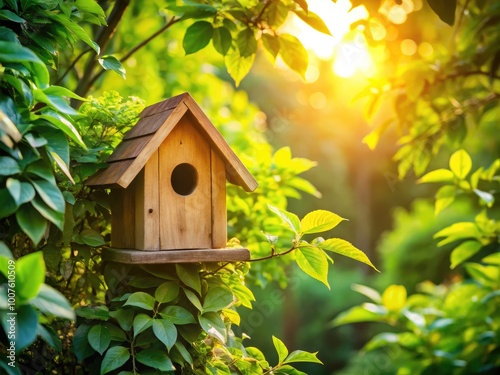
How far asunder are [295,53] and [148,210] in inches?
27.3

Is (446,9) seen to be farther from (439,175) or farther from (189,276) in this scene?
(189,276)

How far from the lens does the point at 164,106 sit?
153 centimetres

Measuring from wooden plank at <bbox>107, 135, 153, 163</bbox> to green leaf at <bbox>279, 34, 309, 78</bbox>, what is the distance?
0.56 meters

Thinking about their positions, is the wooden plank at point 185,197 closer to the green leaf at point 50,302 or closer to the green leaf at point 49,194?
the green leaf at point 49,194

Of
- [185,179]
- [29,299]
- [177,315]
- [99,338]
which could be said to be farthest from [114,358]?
[185,179]

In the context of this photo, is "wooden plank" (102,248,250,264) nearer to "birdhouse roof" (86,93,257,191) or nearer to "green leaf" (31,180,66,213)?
"birdhouse roof" (86,93,257,191)

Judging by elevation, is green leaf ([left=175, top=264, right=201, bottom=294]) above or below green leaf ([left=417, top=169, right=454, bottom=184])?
below

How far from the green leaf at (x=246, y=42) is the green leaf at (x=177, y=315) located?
Result: 32.9 inches

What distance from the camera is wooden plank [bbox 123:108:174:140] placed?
1.44m

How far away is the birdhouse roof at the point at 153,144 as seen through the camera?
4.53 ft

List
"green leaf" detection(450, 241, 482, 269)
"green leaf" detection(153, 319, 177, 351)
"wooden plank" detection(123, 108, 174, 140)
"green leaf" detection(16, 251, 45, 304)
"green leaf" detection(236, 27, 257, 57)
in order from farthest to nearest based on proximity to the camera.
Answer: "green leaf" detection(450, 241, 482, 269) < "green leaf" detection(236, 27, 257, 57) < "wooden plank" detection(123, 108, 174, 140) < "green leaf" detection(153, 319, 177, 351) < "green leaf" detection(16, 251, 45, 304)

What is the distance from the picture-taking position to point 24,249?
1.42 m

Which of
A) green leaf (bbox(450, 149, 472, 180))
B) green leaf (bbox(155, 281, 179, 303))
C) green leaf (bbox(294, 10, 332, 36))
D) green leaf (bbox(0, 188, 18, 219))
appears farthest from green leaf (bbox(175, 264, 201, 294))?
green leaf (bbox(450, 149, 472, 180))

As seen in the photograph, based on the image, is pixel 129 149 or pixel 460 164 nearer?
pixel 129 149
